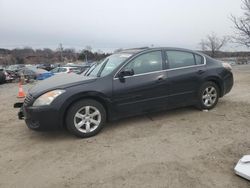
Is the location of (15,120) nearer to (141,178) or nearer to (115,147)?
(115,147)

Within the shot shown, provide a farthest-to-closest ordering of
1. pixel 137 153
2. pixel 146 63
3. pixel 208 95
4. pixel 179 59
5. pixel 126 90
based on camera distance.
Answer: pixel 208 95
pixel 179 59
pixel 146 63
pixel 126 90
pixel 137 153

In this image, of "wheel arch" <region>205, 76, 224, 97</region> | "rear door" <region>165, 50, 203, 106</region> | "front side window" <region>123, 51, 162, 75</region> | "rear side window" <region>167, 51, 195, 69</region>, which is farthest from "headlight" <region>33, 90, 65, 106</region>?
"wheel arch" <region>205, 76, 224, 97</region>

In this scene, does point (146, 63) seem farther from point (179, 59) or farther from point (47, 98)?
point (47, 98)

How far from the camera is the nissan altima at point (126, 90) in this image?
465cm

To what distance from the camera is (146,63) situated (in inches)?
214

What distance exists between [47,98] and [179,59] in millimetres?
2910

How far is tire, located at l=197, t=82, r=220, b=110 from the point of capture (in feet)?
19.6

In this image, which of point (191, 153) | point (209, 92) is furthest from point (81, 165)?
point (209, 92)

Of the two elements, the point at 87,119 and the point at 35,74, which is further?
the point at 35,74

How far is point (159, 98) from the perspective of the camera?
5.42m

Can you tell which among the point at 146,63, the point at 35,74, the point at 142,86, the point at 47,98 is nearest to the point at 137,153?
the point at 142,86

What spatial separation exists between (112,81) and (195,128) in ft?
5.81

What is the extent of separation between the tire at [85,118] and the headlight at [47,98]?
1.12 feet

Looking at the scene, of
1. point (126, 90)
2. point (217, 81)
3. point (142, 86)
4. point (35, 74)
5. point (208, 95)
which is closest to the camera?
point (126, 90)
